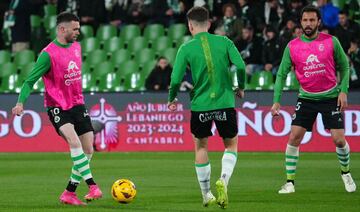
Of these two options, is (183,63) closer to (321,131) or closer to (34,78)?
(34,78)

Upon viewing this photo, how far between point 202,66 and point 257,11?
1435 centimetres

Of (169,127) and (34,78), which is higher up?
(34,78)

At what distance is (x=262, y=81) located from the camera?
2420cm

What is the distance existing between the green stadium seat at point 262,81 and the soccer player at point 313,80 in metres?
10.0

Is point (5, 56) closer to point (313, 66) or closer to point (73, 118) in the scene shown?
point (313, 66)

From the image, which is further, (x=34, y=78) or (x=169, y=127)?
(x=169, y=127)

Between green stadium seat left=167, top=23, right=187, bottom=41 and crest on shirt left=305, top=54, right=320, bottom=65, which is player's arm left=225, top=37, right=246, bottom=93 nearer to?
crest on shirt left=305, top=54, right=320, bottom=65

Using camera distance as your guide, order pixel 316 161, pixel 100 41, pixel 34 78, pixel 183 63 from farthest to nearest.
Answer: pixel 100 41
pixel 316 161
pixel 34 78
pixel 183 63

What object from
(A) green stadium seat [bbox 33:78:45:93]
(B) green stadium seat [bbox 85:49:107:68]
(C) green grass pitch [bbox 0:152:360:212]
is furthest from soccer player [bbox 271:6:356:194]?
(B) green stadium seat [bbox 85:49:107:68]

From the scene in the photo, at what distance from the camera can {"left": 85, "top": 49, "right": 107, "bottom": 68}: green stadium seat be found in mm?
27102

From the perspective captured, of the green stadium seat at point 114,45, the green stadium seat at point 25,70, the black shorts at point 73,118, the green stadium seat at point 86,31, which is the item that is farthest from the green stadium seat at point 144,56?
the black shorts at point 73,118

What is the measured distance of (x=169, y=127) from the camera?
23.1m

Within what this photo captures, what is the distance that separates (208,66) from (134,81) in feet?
46.3

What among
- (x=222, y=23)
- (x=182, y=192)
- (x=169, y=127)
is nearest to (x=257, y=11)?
(x=222, y=23)
